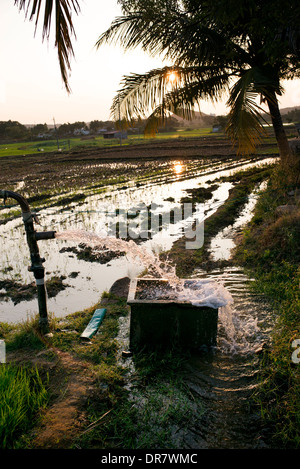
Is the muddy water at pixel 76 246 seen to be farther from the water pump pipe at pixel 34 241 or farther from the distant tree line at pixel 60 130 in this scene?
the distant tree line at pixel 60 130

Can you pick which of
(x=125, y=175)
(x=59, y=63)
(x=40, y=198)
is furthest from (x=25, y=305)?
(x=125, y=175)

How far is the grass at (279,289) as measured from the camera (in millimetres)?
2430

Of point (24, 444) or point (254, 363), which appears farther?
point (254, 363)

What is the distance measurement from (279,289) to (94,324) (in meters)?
2.31

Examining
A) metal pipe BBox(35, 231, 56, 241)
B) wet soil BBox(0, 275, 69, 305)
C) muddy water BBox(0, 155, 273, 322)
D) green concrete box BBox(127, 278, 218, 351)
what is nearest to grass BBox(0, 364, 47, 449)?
green concrete box BBox(127, 278, 218, 351)

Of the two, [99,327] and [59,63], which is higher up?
[59,63]

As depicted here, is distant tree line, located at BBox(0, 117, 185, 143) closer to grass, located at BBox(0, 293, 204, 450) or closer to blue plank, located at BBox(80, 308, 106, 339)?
blue plank, located at BBox(80, 308, 106, 339)

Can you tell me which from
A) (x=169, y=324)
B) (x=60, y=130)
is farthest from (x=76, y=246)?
(x=60, y=130)

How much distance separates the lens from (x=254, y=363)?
3041 millimetres

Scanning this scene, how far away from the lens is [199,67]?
7434 millimetres

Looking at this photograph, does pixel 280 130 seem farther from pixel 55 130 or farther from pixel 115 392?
pixel 55 130

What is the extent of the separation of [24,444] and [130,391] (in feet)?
2.91
